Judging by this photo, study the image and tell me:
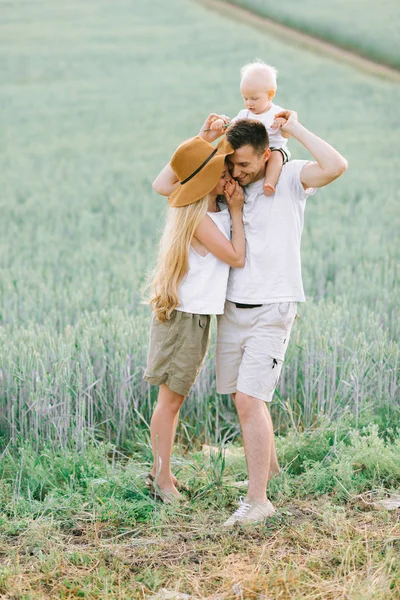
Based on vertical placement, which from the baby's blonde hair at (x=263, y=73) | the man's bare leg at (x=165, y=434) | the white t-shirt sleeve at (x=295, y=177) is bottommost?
the man's bare leg at (x=165, y=434)

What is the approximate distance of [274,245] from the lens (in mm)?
3121

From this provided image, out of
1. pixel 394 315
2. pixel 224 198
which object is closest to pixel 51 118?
pixel 394 315

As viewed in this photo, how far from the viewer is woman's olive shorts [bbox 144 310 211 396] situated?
10.4 ft

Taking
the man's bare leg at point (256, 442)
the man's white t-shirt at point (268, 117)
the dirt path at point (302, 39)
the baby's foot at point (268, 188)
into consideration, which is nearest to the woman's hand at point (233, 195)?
the baby's foot at point (268, 188)

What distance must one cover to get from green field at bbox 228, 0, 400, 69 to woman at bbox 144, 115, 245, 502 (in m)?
14.3

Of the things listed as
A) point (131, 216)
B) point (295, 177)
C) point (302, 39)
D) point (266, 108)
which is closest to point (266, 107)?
point (266, 108)

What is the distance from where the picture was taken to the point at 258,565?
2.72 metres

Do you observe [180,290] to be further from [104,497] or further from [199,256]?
[104,497]

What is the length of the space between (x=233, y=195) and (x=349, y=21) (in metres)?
16.7

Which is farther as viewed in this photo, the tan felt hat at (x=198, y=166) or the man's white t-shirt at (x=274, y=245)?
the man's white t-shirt at (x=274, y=245)

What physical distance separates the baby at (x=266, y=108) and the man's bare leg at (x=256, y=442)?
0.80 metres

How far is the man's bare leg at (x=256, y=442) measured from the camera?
308 cm

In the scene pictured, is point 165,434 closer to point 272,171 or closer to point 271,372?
point 271,372

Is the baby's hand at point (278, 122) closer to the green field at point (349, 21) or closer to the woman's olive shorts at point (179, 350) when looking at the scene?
the woman's olive shorts at point (179, 350)
